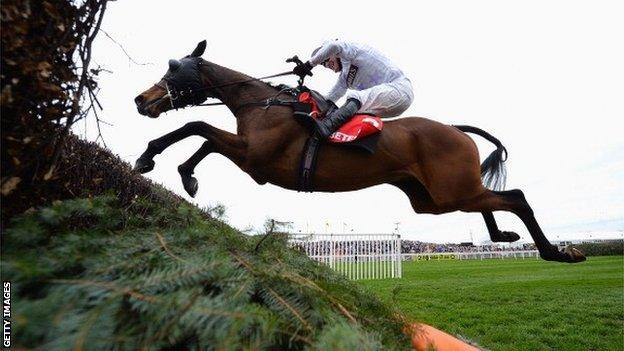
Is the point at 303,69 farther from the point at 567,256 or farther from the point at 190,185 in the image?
the point at 567,256

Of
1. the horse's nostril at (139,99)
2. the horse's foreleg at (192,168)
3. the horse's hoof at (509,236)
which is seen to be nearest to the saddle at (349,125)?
the horse's foreleg at (192,168)

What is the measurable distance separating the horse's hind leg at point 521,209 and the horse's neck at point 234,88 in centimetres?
234

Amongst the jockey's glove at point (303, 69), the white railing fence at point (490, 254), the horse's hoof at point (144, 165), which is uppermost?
the white railing fence at point (490, 254)

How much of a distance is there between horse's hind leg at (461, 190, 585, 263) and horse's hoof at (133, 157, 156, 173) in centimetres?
301

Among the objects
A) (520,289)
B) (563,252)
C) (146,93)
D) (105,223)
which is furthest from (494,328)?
(105,223)

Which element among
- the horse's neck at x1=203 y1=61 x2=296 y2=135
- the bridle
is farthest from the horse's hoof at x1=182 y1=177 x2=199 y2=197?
the bridle

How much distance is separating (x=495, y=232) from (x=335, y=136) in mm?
2499

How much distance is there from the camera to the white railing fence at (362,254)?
15.4 metres

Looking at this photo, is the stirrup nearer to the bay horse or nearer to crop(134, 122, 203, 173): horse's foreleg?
the bay horse

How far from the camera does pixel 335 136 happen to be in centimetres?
400

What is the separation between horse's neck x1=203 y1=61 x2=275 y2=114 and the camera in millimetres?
4332

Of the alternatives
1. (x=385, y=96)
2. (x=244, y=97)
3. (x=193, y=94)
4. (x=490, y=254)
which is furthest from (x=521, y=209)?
(x=490, y=254)

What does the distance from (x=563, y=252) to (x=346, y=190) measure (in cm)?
243

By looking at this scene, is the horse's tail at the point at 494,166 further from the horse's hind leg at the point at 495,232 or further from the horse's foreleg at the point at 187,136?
the horse's foreleg at the point at 187,136
